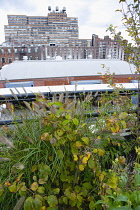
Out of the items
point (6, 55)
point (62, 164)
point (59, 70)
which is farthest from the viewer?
point (6, 55)

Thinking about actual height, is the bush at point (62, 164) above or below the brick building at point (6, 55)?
below

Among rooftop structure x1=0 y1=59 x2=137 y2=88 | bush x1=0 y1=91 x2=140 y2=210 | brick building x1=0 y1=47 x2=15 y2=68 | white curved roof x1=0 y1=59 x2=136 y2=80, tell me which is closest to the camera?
bush x1=0 y1=91 x2=140 y2=210

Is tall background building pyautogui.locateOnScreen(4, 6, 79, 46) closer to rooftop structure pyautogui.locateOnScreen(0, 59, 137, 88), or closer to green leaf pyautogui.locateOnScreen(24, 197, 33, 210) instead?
rooftop structure pyautogui.locateOnScreen(0, 59, 137, 88)

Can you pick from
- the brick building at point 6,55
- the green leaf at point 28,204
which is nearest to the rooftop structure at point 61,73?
the green leaf at point 28,204

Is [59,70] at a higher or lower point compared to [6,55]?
lower

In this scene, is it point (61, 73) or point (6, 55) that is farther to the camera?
point (6, 55)

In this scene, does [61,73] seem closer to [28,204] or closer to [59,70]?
[59,70]

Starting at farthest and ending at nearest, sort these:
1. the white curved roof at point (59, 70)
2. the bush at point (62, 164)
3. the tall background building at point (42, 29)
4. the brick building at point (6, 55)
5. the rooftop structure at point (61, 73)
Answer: the tall background building at point (42, 29), the brick building at point (6, 55), the white curved roof at point (59, 70), the rooftop structure at point (61, 73), the bush at point (62, 164)

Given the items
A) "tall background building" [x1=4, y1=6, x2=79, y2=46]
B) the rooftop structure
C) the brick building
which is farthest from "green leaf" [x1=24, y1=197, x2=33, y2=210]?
"tall background building" [x1=4, y1=6, x2=79, y2=46]

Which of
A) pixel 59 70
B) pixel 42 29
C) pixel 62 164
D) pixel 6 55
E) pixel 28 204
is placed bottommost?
pixel 28 204

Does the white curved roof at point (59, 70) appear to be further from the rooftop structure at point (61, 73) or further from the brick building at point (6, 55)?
the brick building at point (6, 55)

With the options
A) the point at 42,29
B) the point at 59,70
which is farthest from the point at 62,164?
the point at 42,29

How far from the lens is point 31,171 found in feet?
4.60

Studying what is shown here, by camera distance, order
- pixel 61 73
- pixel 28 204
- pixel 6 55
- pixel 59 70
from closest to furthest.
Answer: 1. pixel 28 204
2. pixel 61 73
3. pixel 59 70
4. pixel 6 55
